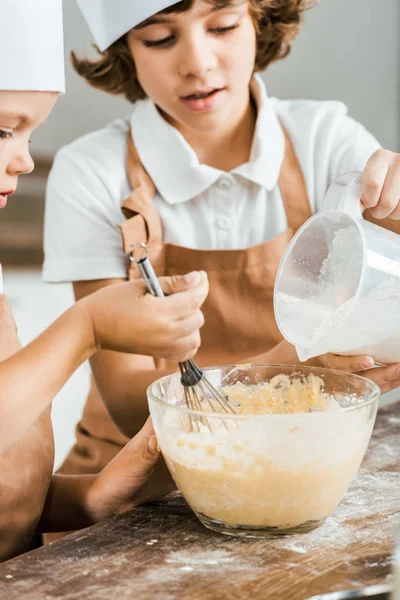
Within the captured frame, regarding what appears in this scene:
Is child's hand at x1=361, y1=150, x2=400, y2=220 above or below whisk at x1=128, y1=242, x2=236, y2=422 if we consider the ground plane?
above

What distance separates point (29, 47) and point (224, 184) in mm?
641

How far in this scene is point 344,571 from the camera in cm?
78

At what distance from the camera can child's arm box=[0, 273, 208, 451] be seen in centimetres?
91

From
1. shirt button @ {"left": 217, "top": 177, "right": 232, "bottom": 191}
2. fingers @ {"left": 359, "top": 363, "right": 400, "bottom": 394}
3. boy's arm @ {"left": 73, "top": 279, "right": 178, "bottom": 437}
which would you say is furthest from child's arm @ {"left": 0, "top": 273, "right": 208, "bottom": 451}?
shirt button @ {"left": 217, "top": 177, "right": 232, "bottom": 191}

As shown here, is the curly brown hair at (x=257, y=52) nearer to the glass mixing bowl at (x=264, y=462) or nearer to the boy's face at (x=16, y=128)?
the boy's face at (x=16, y=128)

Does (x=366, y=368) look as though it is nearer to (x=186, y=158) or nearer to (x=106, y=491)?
(x=106, y=491)

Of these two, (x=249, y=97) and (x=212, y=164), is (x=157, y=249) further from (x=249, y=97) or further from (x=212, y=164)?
(x=249, y=97)

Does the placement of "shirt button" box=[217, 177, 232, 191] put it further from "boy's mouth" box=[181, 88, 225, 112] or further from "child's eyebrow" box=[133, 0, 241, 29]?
"child's eyebrow" box=[133, 0, 241, 29]

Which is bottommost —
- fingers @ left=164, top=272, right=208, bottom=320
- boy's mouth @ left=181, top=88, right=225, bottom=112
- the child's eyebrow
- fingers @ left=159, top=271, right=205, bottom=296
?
fingers @ left=164, top=272, right=208, bottom=320

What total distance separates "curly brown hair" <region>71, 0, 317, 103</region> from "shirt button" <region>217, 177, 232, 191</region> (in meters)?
0.29

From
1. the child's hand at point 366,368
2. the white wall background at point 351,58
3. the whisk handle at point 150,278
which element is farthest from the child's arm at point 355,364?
the white wall background at point 351,58

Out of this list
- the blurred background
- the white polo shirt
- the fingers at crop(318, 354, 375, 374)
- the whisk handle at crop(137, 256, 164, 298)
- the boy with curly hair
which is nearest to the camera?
the whisk handle at crop(137, 256, 164, 298)

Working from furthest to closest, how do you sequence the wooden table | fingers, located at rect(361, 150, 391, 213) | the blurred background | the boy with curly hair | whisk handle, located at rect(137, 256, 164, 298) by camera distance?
the blurred background, the boy with curly hair, fingers, located at rect(361, 150, 391, 213), whisk handle, located at rect(137, 256, 164, 298), the wooden table

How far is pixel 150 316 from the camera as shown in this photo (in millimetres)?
913
